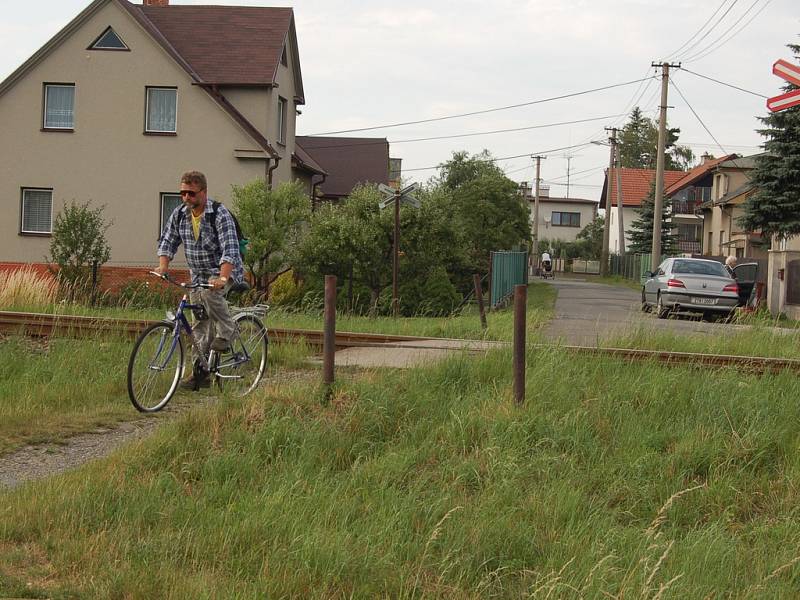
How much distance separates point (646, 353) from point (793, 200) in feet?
89.1

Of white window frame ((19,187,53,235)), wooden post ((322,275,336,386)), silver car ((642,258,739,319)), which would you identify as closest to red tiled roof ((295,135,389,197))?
white window frame ((19,187,53,235))

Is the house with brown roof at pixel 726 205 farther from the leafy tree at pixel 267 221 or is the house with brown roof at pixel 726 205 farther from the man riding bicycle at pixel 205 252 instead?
the man riding bicycle at pixel 205 252

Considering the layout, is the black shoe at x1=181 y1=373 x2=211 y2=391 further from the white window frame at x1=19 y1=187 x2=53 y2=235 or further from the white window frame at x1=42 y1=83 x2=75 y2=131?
the white window frame at x1=42 y1=83 x2=75 y2=131

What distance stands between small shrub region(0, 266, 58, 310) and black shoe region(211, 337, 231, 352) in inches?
272

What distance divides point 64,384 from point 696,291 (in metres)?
16.3

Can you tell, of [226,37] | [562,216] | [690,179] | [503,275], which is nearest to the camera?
[503,275]

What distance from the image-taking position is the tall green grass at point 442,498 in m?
4.77

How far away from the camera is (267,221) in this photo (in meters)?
26.6

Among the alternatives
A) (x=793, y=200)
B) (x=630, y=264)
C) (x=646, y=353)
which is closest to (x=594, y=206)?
(x=630, y=264)

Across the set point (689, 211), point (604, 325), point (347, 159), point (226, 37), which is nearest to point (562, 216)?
point (689, 211)

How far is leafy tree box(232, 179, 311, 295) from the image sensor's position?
86.6ft

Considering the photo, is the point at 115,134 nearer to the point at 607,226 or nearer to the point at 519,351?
the point at 519,351

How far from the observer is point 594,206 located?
377ft

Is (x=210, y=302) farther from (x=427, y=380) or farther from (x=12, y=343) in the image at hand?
(x=12, y=343)
